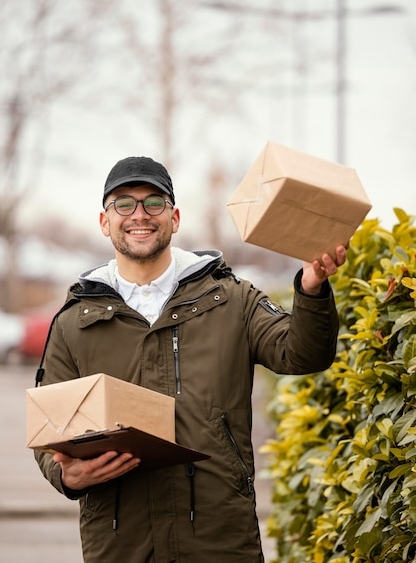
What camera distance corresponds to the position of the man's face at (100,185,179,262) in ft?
12.8

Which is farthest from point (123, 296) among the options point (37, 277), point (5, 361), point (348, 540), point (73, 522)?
point (37, 277)

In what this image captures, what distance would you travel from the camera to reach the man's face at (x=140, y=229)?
390 cm

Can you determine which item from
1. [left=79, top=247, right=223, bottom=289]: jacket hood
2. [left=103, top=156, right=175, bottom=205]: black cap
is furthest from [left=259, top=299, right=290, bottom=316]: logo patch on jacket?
[left=103, top=156, right=175, bottom=205]: black cap

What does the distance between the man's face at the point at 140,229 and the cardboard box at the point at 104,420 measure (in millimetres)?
499

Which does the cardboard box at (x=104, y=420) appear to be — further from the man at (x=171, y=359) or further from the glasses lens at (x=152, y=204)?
the glasses lens at (x=152, y=204)

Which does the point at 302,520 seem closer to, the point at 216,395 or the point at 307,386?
the point at 307,386

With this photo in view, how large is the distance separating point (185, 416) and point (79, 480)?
39 cm

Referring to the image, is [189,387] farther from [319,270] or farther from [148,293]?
[319,270]

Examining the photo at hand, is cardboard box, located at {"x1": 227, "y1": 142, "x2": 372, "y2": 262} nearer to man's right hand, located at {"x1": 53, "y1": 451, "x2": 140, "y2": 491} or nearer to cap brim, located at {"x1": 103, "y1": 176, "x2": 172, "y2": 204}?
cap brim, located at {"x1": 103, "y1": 176, "x2": 172, "y2": 204}

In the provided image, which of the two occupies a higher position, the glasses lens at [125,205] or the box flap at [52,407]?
the glasses lens at [125,205]

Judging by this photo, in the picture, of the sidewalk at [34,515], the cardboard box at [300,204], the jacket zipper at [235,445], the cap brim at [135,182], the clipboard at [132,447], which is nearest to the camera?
the cardboard box at [300,204]

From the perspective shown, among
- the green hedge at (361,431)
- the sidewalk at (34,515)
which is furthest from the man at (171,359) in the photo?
the sidewalk at (34,515)

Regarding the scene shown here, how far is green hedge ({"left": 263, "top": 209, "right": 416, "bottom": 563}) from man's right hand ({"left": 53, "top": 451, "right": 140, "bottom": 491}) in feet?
2.58

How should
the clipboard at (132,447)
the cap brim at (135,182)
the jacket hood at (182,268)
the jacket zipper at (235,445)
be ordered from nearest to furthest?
the clipboard at (132,447) < the jacket zipper at (235,445) < the cap brim at (135,182) < the jacket hood at (182,268)
